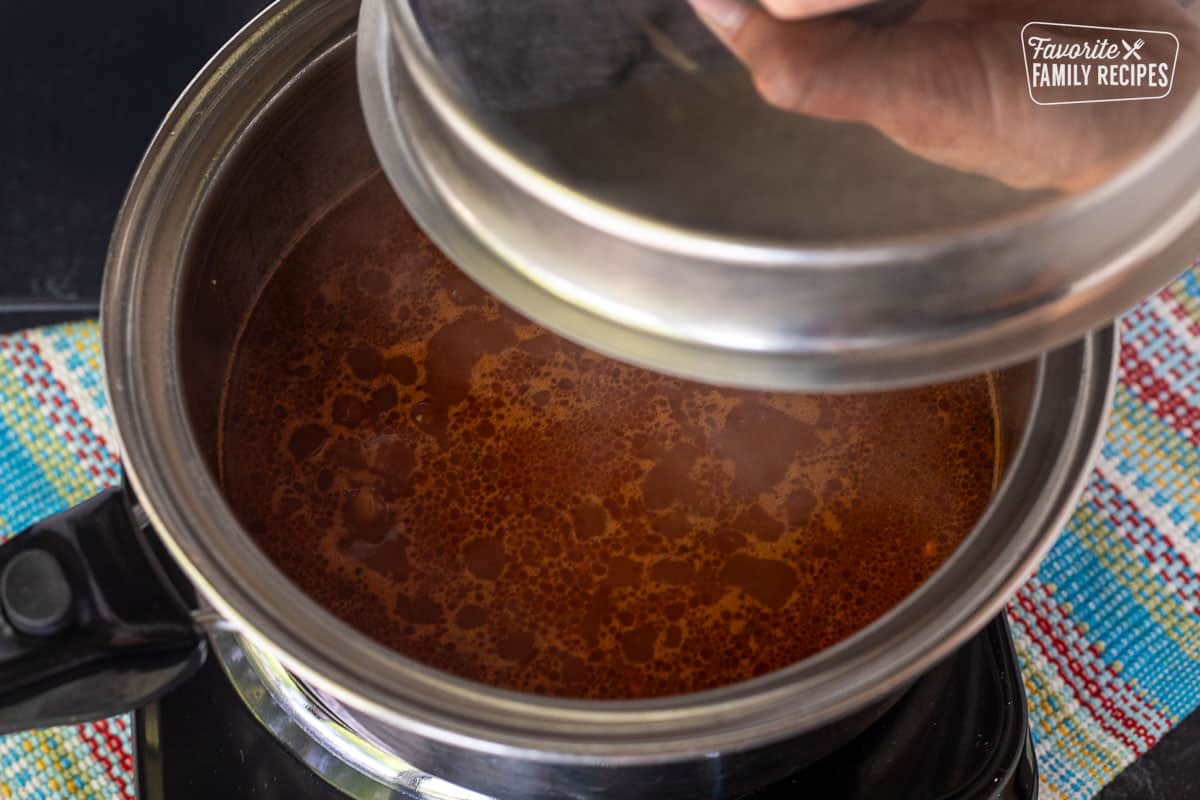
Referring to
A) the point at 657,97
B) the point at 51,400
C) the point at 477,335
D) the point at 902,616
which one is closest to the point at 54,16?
the point at 51,400

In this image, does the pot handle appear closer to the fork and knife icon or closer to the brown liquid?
the brown liquid

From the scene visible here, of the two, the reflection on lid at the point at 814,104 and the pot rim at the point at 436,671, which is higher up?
the reflection on lid at the point at 814,104

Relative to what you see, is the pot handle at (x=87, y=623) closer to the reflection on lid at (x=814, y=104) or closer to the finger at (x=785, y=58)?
the reflection on lid at (x=814, y=104)

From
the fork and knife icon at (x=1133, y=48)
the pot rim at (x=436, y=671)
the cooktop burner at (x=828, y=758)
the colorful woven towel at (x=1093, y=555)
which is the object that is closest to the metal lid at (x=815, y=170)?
the fork and knife icon at (x=1133, y=48)

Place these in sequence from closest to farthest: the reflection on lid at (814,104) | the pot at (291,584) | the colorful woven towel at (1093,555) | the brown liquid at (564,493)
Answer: the reflection on lid at (814,104) → the pot at (291,584) → the brown liquid at (564,493) → the colorful woven towel at (1093,555)

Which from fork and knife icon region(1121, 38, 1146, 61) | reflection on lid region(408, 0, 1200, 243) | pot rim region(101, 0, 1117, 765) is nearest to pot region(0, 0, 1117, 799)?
pot rim region(101, 0, 1117, 765)

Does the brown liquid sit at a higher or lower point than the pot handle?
lower

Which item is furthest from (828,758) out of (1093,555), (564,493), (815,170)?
(815,170)
